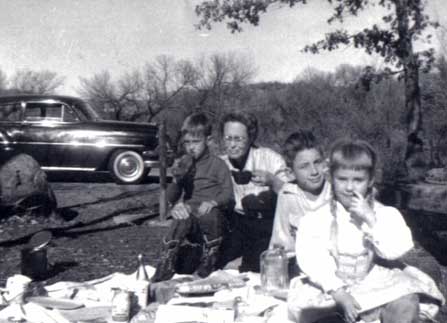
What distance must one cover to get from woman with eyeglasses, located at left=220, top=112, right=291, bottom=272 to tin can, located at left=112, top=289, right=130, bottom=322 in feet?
3.71

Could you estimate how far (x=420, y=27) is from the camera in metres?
11.1

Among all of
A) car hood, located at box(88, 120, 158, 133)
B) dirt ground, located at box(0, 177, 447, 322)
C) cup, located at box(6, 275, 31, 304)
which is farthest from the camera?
car hood, located at box(88, 120, 158, 133)

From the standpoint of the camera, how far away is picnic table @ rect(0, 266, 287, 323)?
351 centimetres

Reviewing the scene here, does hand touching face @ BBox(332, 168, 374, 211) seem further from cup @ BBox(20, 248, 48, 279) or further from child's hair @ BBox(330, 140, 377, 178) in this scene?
cup @ BBox(20, 248, 48, 279)

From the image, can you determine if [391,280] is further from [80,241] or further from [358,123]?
[358,123]

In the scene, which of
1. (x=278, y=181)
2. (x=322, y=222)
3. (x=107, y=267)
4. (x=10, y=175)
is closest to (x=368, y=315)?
(x=322, y=222)

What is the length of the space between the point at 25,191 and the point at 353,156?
6.15 m

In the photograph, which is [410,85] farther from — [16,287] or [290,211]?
[16,287]

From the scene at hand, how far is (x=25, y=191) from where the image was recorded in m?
8.12

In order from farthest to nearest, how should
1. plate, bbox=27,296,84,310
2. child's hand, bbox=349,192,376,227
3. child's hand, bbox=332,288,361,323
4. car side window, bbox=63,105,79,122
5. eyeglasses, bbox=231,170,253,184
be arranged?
car side window, bbox=63,105,79,122 < eyeglasses, bbox=231,170,253,184 < plate, bbox=27,296,84,310 < child's hand, bbox=349,192,376,227 < child's hand, bbox=332,288,361,323

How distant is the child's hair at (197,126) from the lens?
14.6 ft

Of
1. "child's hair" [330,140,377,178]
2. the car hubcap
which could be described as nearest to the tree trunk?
the car hubcap

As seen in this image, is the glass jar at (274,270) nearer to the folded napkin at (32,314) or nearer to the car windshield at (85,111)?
the folded napkin at (32,314)

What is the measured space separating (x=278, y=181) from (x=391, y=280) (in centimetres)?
150
